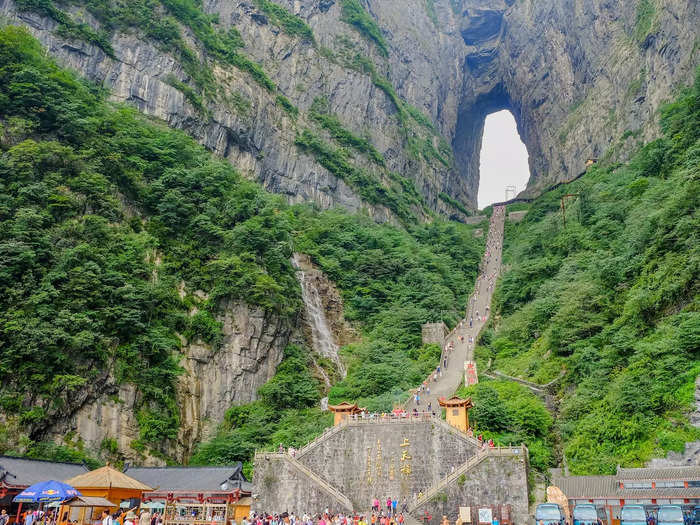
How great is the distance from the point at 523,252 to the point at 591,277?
53.0ft

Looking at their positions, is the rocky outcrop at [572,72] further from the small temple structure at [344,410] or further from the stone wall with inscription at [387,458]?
the small temple structure at [344,410]

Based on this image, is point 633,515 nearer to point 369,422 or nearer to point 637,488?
point 637,488

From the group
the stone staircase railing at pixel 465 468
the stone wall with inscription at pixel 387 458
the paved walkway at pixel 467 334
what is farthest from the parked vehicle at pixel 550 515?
the paved walkway at pixel 467 334

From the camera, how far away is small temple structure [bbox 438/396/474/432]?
85.6ft

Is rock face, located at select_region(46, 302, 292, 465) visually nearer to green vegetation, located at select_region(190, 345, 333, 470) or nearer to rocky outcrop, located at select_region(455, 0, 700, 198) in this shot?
green vegetation, located at select_region(190, 345, 333, 470)

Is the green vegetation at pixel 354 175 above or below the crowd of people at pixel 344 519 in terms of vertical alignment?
above

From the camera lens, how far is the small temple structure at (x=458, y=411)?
26.1 metres

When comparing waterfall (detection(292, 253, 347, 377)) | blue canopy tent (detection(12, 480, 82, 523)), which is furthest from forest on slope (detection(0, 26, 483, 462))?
blue canopy tent (detection(12, 480, 82, 523))

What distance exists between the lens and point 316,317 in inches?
1750

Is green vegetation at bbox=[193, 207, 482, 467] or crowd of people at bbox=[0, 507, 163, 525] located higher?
green vegetation at bbox=[193, 207, 482, 467]

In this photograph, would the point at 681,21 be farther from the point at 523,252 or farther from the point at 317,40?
the point at 317,40

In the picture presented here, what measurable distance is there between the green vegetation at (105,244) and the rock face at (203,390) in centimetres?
78

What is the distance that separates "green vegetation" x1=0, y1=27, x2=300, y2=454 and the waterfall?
381 cm

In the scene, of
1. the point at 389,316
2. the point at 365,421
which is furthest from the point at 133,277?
the point at 389,316
